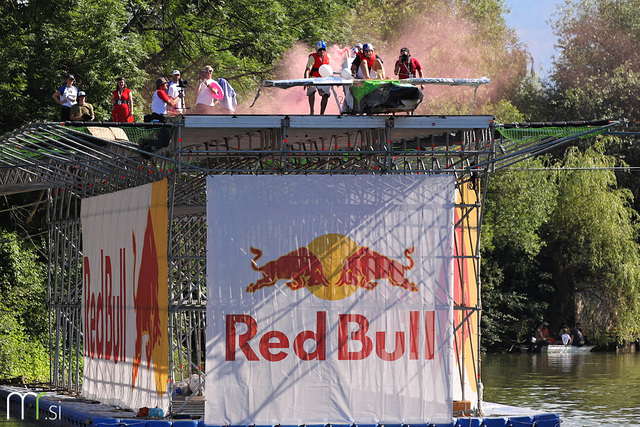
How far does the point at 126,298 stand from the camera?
67.1ft

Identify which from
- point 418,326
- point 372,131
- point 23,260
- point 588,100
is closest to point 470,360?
point 418,326

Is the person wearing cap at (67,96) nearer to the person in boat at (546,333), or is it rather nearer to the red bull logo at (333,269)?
the red bull logo at (333,269)

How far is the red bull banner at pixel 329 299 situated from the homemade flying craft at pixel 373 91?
123 centimetres

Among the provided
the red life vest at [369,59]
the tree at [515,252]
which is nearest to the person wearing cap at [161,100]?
the red life vest at [369,59]

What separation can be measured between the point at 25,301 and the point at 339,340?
56.6 feet

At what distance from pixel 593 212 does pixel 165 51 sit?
2062 centimetres

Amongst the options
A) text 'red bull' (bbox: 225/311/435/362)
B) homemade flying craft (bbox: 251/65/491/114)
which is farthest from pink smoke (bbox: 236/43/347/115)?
text 'red bull' (bbox: 225/311/435/362)

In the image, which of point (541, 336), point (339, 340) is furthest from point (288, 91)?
point (339, 340)

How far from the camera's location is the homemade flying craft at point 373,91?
17547 millimetres

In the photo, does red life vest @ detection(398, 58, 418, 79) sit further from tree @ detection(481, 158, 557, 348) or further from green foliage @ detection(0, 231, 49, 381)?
tree @ detection(481, 158, 557, 348)

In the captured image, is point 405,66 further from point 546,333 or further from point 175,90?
point 546,333

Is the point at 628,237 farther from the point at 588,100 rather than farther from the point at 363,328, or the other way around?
the point at 363,328

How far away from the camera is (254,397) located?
17047 mm

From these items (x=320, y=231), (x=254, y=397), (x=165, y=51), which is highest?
(x=165, y=51)
